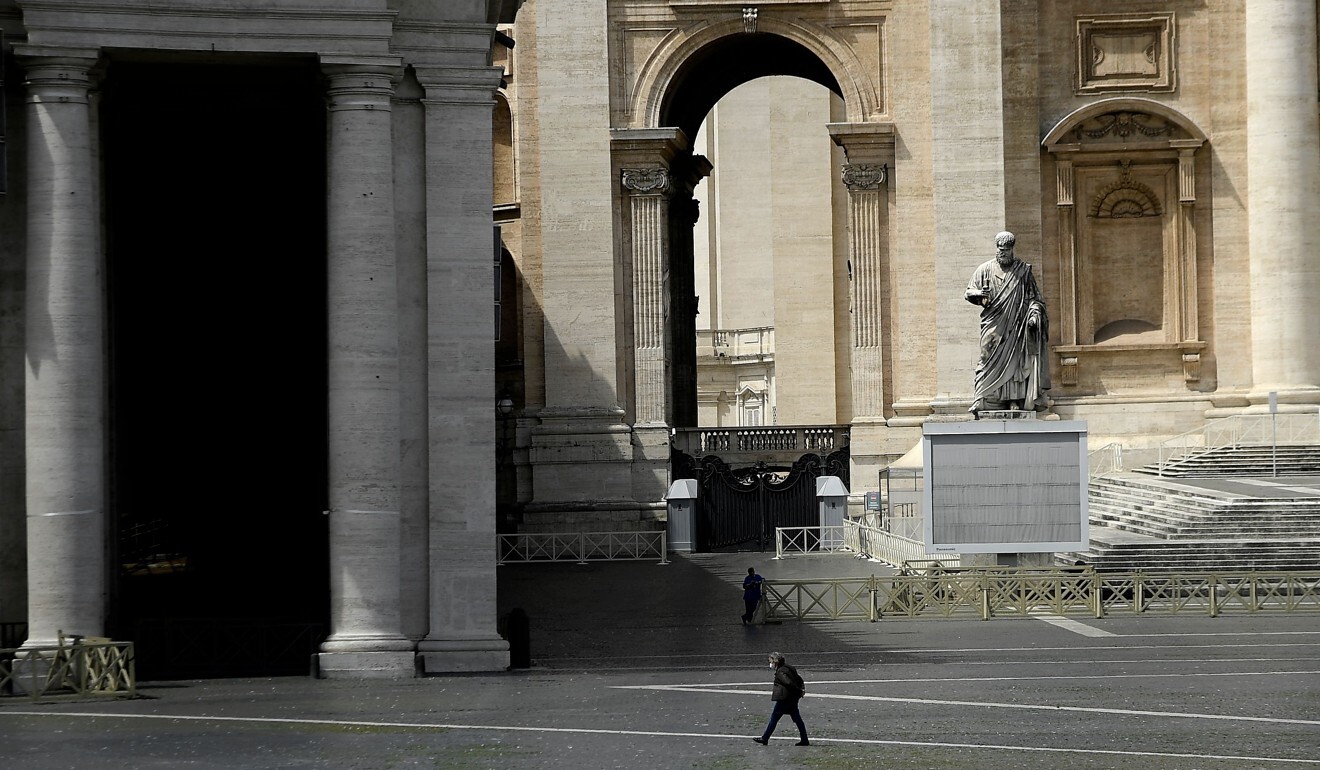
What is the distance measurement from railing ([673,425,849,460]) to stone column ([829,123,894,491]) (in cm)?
124

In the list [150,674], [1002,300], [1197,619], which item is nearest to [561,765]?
[150,674]

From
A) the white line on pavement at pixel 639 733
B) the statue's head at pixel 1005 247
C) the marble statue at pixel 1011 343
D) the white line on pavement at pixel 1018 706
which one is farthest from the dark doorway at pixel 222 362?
the white line on pavement at pixel 639 733

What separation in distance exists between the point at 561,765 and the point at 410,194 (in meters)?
9.07

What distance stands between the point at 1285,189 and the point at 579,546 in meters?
18.6

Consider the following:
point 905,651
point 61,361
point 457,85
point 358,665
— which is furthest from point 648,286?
point 61,361

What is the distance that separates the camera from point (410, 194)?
23500mm

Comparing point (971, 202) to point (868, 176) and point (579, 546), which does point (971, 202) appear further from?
point (579, 546)

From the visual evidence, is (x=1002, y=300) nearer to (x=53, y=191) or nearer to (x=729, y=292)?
(x=53, y=191)

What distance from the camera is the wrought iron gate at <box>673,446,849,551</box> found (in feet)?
163

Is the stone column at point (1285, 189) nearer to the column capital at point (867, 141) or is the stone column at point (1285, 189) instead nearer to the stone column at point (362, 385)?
the column capital at point (867, 141)

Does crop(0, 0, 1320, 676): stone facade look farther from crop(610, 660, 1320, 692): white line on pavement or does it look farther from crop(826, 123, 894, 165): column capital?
crop(610, 660, 1320, 692): white line on pavement

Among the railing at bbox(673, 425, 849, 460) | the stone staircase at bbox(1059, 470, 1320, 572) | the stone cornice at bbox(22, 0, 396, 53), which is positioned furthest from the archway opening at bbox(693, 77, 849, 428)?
the stone cornice at bbox(22, 0, 396, 53)

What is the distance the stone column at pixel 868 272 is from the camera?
49156 millimetres

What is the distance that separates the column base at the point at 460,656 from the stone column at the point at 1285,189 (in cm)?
2916
